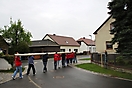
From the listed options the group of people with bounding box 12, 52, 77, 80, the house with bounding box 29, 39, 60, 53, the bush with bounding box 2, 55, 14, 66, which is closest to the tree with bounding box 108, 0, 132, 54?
the group of people with bounding box 12, 52, 77, 80

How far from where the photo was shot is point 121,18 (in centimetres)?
1427

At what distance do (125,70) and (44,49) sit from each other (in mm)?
33094

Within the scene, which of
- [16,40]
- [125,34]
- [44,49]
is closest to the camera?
[125,34]

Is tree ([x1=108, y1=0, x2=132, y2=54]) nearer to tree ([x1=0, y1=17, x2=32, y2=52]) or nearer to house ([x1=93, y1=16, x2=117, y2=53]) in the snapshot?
house ([x1=93, y1=16, x2=117, y2=53])

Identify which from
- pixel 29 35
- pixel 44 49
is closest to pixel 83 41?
pixel 44 49

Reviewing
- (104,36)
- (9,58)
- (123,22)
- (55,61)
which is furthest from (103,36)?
(9,58)

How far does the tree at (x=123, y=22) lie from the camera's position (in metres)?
13.0

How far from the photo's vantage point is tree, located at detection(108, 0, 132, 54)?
1298 centimetres

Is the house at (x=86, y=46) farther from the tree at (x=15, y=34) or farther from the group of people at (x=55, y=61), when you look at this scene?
the group of people at (x=55, y=61)

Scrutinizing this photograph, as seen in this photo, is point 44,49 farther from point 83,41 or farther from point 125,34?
point 125,34

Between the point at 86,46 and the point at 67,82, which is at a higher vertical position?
the point at 86,46

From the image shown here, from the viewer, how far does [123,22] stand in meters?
13.6

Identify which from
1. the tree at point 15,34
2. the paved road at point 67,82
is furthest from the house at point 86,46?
the paved road at point 67,82

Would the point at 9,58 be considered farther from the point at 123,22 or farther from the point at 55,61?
the point at 123,22
